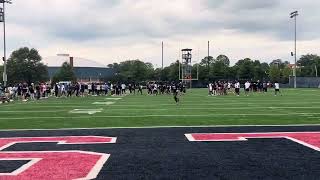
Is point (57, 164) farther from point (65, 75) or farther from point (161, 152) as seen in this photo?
point (65, 75)

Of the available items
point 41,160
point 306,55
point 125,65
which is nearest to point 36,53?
point 125,65

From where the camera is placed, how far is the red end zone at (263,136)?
13238 mm

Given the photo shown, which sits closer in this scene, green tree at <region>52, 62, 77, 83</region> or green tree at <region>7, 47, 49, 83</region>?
→ green tree at <region>7, 47, 49, 83</region>

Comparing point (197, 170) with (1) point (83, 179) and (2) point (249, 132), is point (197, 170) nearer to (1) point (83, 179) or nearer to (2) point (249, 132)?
(1) point (83, 179)

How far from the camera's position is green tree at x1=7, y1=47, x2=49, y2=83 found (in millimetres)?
117625

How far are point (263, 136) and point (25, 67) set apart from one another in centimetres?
10896

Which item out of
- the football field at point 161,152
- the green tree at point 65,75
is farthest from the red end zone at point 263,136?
the green tree at point 65,75

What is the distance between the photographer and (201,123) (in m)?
18.7

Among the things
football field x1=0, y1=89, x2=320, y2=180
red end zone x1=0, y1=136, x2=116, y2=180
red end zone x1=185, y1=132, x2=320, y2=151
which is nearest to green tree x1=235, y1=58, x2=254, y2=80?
football field x1=0, y1=89, x2=320, y2=180

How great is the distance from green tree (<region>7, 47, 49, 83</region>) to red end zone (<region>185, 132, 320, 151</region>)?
4150 inches

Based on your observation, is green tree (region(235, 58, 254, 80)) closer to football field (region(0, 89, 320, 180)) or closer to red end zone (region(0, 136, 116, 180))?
football field (region(0, 89, 320, 180))

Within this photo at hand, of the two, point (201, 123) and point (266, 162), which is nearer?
point (266, 162)

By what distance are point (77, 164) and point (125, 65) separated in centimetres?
14800

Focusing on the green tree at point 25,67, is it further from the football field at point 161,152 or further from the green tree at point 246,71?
the football field at point 161,152
